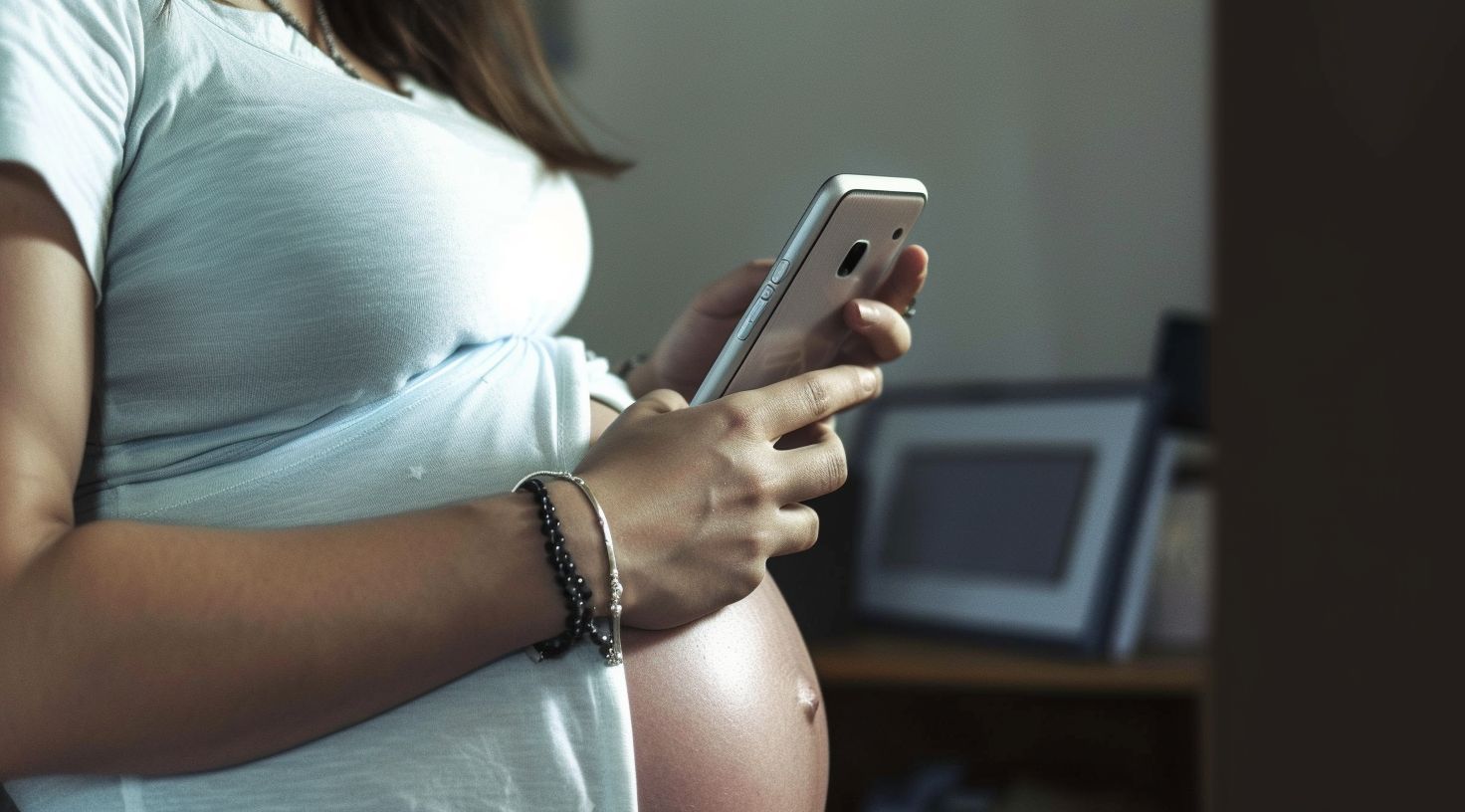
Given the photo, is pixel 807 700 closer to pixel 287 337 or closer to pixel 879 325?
pixel 879 325

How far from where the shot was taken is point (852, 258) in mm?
667

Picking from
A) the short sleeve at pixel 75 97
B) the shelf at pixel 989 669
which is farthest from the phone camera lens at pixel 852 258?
the shelf at pixel 989 669

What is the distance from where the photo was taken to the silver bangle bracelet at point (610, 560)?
504 millimetres

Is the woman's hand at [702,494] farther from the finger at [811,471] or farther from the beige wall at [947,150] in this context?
the beige wall at [947,150]

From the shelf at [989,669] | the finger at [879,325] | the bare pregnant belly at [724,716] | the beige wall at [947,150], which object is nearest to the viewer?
the bare pregnant belly at [724,716]

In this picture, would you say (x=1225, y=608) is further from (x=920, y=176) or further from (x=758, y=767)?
(x=920, y=176)

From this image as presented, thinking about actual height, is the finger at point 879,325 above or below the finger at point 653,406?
above

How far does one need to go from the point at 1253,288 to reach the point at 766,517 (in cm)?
55

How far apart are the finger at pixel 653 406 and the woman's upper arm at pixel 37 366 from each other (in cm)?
24

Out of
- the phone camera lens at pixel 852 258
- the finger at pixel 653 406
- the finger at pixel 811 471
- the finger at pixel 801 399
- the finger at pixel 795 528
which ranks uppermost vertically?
the phone camera lens at pixel 852 258

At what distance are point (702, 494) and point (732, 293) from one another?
0.94 feet

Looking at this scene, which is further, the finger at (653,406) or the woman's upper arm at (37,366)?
the finger at (653,406)

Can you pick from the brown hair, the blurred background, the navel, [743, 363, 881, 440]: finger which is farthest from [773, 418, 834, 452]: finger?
the blurred background

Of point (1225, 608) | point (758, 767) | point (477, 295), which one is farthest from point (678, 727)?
point (1225, 608)
